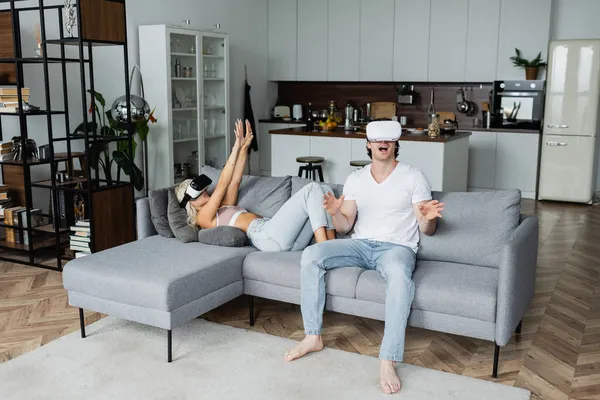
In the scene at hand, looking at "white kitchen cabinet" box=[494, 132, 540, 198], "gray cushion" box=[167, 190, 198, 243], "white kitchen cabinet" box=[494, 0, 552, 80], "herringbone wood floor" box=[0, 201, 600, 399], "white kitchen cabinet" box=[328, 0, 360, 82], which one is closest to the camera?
"herringbone wood floor" box=[0, 201, 600, 399]

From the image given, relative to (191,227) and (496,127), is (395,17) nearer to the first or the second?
(496,127)

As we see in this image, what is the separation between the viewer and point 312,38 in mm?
8656

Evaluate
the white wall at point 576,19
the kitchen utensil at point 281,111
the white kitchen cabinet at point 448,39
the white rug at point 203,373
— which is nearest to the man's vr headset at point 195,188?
the white rug at point 203,373

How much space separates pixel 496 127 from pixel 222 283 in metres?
5.24

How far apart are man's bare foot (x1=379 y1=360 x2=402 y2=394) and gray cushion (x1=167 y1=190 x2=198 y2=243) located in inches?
57.0

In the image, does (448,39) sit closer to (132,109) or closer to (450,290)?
(132,109)

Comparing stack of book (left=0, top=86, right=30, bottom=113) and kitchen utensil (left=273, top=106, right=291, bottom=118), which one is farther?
kitchen utensil (left=273, top=106, right=291, bottom=118)

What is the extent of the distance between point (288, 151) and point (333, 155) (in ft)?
1.75

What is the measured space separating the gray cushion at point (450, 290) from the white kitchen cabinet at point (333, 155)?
3526mm

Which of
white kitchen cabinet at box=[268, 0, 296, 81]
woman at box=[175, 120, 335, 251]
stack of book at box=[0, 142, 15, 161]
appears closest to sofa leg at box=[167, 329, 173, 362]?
woman at box=[175, 120, 335, 251]

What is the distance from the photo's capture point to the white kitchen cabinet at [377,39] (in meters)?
8.15

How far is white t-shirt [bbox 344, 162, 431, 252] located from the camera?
10.6 feet

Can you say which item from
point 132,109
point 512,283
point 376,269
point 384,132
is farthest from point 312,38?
point 512,283

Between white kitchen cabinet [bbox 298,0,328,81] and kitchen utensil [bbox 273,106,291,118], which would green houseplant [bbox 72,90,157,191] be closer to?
kitchen utensil [bbox 273,106,291,118]
